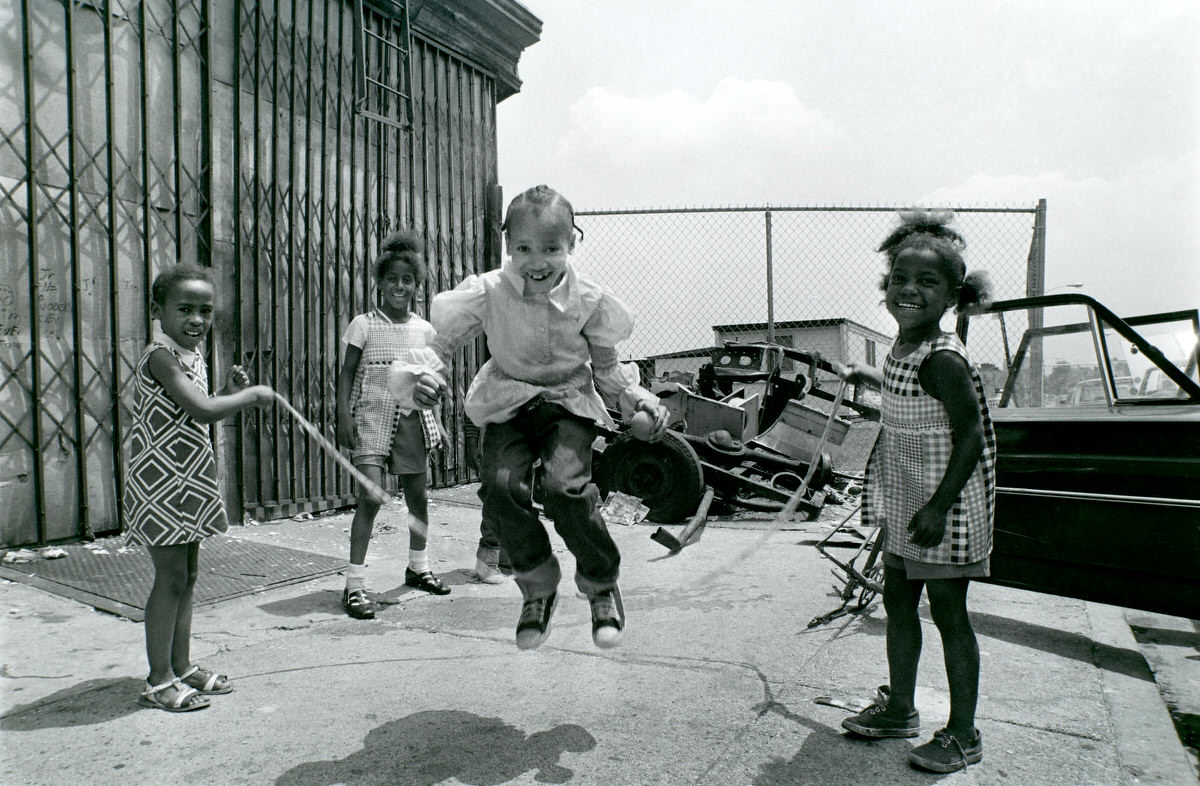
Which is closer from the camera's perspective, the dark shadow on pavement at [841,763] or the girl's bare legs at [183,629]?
the dark shadow on pavement at [841,763]

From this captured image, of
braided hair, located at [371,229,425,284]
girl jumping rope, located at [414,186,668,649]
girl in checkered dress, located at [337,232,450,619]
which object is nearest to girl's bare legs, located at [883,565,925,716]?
girl jumping rope, located at [414,186,668,649]

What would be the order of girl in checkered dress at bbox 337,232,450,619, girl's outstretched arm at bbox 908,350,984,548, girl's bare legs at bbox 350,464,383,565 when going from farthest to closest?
girl in checkered dress at bbox 337,232,450,619, girl's bare legs at bbox 350,464,383,565, girl's outstretched arm at bbox 908,350,984,548

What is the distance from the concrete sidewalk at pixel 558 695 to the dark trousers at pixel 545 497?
454mm

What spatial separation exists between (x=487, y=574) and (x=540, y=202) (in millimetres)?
2516

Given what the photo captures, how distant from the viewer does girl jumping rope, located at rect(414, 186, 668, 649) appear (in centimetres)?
249

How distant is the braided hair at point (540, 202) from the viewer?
2.44 m

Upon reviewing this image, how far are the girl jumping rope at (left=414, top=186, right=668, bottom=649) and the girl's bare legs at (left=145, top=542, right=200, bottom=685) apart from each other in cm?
100

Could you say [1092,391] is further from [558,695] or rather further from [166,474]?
[166,474]

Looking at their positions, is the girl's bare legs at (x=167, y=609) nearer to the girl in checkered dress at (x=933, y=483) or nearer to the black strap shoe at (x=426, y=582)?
the black strap shoe at (x=426, y=582)

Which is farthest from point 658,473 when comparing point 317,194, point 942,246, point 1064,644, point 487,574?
point 942,246

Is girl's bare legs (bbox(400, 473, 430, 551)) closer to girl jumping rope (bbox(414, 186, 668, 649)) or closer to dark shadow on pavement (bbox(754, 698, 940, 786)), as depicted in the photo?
girl jumping rope (bbox(414, 186, 668, 649))

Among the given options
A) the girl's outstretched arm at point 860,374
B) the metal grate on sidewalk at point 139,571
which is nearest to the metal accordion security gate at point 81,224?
the metal grate on sidewalk at point 139,571

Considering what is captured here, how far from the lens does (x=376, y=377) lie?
4.05m

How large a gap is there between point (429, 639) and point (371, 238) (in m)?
4.34
